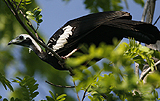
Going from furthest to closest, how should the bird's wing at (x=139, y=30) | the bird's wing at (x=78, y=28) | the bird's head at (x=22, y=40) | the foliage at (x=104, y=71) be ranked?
1. the bird's head at (x=22, y=40)
2. the bird's wing at (x=78, y=28)
3. the bird's wing at (x=139, y=30)
4. the foliage at (x=104, y=71)

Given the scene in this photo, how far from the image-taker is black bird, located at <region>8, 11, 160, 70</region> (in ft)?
9.58

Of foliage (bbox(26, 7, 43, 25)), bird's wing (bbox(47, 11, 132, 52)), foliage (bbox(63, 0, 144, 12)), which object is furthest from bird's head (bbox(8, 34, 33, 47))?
foliage (bbox(63, 0, 144, 12))

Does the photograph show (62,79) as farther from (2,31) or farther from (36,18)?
(36,18)

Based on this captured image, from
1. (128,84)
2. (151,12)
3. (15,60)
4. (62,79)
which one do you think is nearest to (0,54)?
(15,60)

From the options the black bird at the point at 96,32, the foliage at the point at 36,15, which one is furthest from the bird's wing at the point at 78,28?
the foliage at the point at 36,15

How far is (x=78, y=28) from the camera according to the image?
3637 mm

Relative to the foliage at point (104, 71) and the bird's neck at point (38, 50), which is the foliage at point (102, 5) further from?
the bird's neck at point (38, 50)

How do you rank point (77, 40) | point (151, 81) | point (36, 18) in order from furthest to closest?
point (77, 40)
point (36, 18)
point (151, 81)

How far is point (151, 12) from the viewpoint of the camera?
3.97 metres

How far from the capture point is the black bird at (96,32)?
115 inches

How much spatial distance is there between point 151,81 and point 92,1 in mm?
3269

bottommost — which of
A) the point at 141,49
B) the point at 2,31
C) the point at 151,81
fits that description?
the point at 151,81

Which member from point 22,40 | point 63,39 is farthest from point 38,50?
point 63,39

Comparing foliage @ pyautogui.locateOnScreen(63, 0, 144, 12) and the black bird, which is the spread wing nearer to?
the black bird
